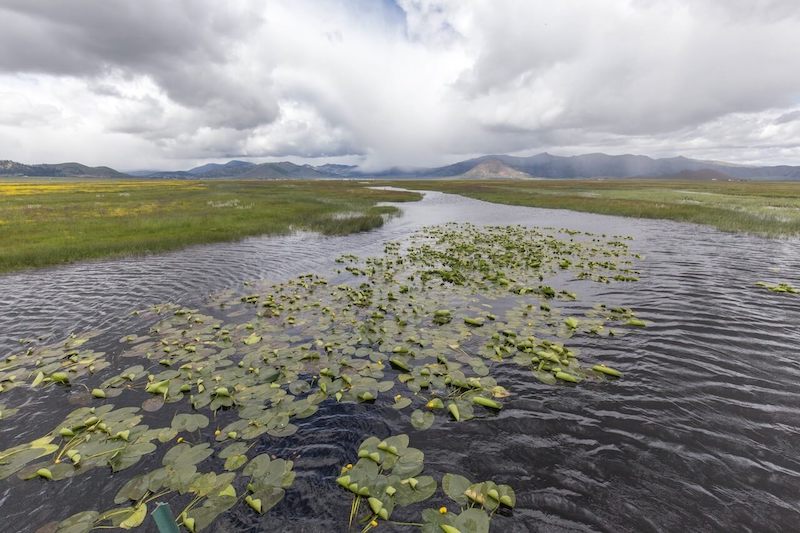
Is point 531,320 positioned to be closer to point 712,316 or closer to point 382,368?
point 382,368

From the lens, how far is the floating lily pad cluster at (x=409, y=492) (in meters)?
6.38

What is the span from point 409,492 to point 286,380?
19.0 feet

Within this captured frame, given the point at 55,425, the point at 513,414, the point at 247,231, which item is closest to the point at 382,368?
the point at 513,414

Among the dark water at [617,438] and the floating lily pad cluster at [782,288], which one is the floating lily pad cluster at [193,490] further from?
the floating lily pad cluster at [782,288]

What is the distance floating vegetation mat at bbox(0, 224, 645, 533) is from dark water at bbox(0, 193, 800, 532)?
0.45m

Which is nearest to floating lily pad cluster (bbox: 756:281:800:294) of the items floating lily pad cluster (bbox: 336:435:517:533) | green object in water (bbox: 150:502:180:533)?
floating lily pad cluster (bbox: 336:435:517:533)

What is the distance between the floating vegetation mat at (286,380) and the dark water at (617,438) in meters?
0.45

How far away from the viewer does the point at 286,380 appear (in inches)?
435

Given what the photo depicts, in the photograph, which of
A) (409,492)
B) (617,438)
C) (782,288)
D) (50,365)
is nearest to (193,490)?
(409,492)

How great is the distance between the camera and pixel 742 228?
1617 inches

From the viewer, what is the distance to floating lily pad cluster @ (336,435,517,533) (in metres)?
6.38

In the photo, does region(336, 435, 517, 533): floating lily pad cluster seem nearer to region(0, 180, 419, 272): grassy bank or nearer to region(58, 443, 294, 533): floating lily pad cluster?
region(58, 443, 294, 533): floating lily pad cluster

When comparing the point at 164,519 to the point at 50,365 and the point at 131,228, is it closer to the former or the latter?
the point at 50,365

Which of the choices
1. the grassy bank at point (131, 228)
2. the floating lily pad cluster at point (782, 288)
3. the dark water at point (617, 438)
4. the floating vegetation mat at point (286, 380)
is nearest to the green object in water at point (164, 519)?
the floating vegetation mat at point (286, 380)
